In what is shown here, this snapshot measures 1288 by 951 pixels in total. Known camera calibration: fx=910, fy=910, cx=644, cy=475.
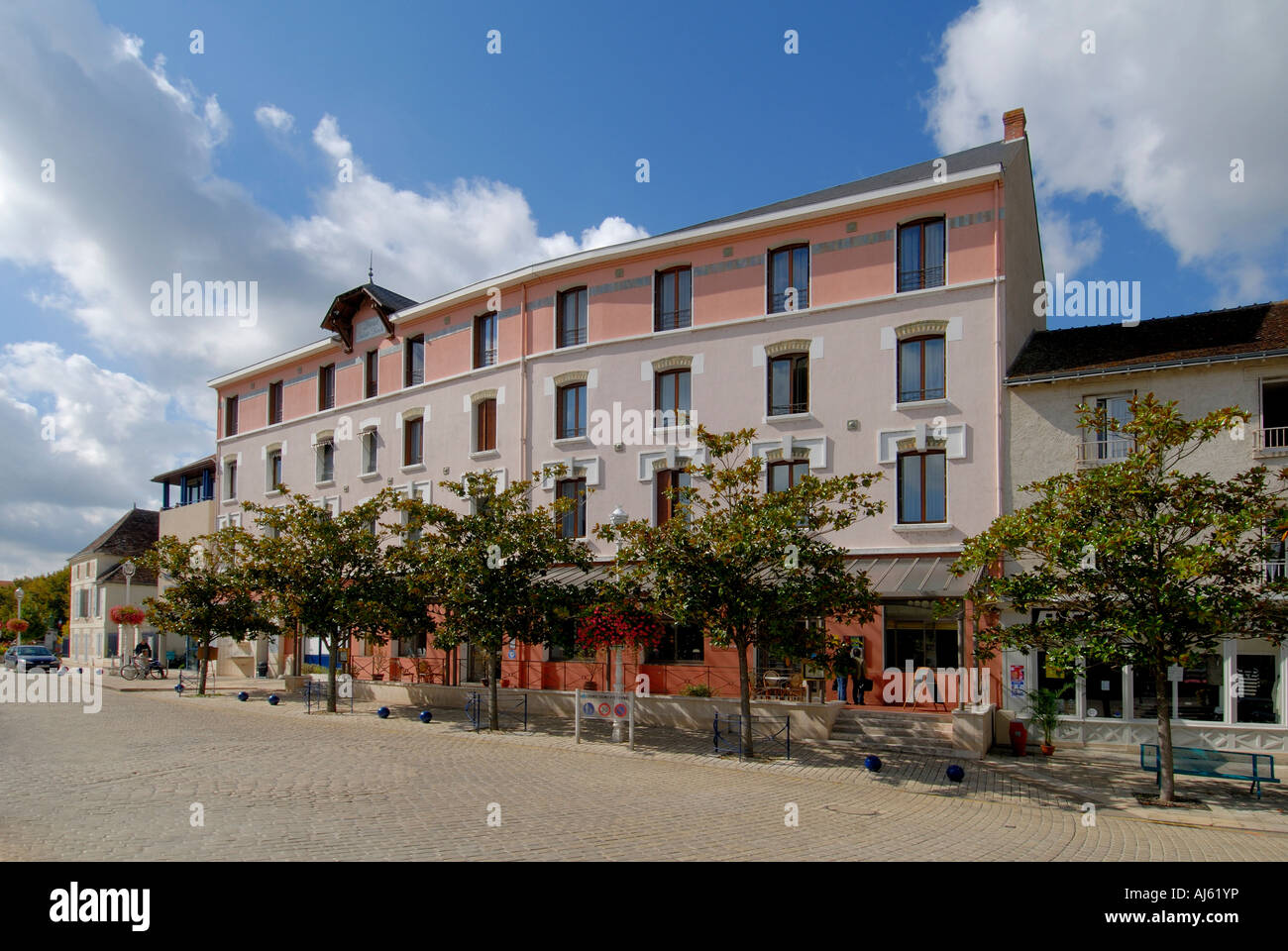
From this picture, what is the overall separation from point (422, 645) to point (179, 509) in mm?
19683

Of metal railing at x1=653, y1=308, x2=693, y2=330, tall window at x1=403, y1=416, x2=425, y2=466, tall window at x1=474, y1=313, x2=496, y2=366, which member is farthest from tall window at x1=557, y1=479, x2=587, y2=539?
tall window at x1=403, y1=416, x2=425, y2=466

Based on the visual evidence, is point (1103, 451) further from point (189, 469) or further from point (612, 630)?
point (189, 469)

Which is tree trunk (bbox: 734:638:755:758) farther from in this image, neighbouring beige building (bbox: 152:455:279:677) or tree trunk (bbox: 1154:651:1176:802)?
neighbouring beige building (bbox: 152:455:279:677)

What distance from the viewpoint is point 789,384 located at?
22.4 metres

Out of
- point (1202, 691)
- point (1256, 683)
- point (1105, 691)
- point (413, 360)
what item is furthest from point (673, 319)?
point (1256, 683)

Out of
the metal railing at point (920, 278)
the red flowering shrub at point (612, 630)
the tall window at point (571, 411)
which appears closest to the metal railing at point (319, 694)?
the red flowering shrub at point (612, 630)

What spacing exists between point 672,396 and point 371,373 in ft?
42.9

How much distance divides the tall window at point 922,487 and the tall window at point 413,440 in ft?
52.1

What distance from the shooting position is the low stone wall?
19250 millimetres

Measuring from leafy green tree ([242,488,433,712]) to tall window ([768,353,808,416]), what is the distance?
32.0 ft

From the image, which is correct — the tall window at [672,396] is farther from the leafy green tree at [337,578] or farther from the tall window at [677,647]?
the leafy green tree at [337,578]

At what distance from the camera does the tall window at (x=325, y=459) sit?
109 ft
